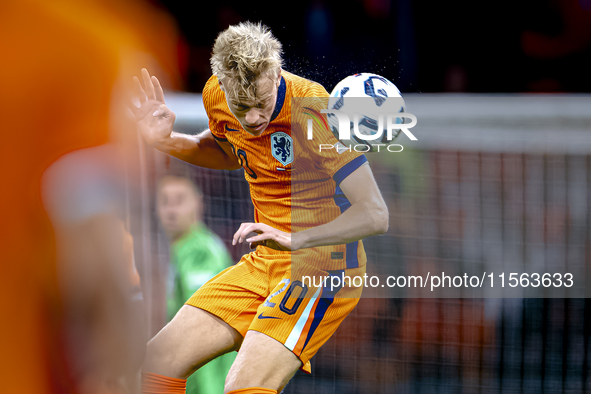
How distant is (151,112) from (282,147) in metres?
0.64

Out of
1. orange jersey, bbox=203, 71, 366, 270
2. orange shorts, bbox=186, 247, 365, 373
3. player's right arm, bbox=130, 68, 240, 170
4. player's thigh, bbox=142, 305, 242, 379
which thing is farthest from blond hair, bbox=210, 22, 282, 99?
player's thigh, bbox=142, 305, 242, 379

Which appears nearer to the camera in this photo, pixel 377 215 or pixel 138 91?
pixel 377 215

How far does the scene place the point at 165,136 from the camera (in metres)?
2.00

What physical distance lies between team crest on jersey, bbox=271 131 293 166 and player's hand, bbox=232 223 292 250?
15.2 inches

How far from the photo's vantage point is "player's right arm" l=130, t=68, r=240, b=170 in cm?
201

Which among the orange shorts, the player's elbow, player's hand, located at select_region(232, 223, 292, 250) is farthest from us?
the orange shorts

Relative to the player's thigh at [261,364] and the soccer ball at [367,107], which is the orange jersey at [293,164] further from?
the player's thigh at [261,364]

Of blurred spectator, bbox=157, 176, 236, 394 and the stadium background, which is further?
the stadium background

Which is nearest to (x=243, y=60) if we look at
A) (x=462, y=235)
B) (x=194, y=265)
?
(x=194, y=265)

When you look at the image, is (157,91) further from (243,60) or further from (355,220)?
(355,220)

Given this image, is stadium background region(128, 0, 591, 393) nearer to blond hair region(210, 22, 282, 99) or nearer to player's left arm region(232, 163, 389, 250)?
blond hair region(210, 22, 282, 99)

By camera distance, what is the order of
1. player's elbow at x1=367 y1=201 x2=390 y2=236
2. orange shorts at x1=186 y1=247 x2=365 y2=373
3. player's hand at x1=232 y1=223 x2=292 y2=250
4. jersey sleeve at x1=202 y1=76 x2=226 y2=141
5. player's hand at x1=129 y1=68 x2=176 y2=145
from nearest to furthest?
player's hand at x1=232 y1=223 x2=292 y2=250 → player's elbow at x1=367 y1=201 x2=390 y2=236 → orange shorts at x1=186 y1=247 x2=365 y2=373 → jersey sleeve at x1=202 y1=76 x2=226 y2=141 → player's hand at x1=129 y1=68 x2=176 y2=145

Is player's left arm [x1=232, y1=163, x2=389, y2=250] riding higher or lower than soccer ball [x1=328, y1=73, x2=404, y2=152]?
lower

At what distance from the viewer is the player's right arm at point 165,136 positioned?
2008 millimetres
